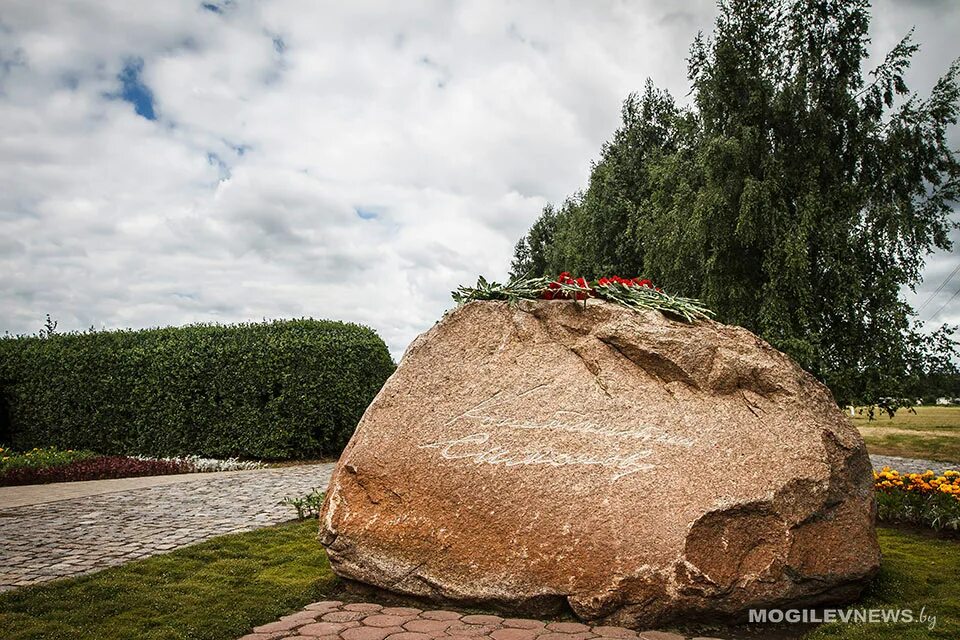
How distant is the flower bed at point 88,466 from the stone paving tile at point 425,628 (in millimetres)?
10088

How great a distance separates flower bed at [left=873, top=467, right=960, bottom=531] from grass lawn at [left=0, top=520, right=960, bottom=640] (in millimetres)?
550

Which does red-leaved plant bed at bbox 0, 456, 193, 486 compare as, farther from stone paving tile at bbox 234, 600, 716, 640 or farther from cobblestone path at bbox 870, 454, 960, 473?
cobblestone path at bbox 870, 454, 960, 473

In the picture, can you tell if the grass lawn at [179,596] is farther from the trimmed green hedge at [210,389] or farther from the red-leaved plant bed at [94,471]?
the trimmed green hedge at [210,389]

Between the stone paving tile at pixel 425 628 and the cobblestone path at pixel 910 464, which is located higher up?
the stone paving tile at pixel 425 628

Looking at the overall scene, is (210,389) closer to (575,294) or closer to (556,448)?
(575,294)

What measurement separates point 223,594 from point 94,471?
9507 mm

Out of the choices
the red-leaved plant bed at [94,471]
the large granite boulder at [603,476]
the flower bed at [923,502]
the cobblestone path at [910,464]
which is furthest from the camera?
the cobblestone path at [910,464]

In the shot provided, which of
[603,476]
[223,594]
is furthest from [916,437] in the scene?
[223,594]

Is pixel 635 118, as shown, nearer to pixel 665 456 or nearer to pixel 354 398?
pixel 354 398

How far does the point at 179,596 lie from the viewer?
5211mm

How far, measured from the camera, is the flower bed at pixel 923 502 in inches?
288

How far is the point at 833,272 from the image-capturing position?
42.2 feet

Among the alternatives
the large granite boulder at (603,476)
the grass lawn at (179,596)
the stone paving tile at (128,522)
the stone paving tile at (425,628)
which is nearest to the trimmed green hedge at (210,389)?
the stone paving tile at (128,522)
